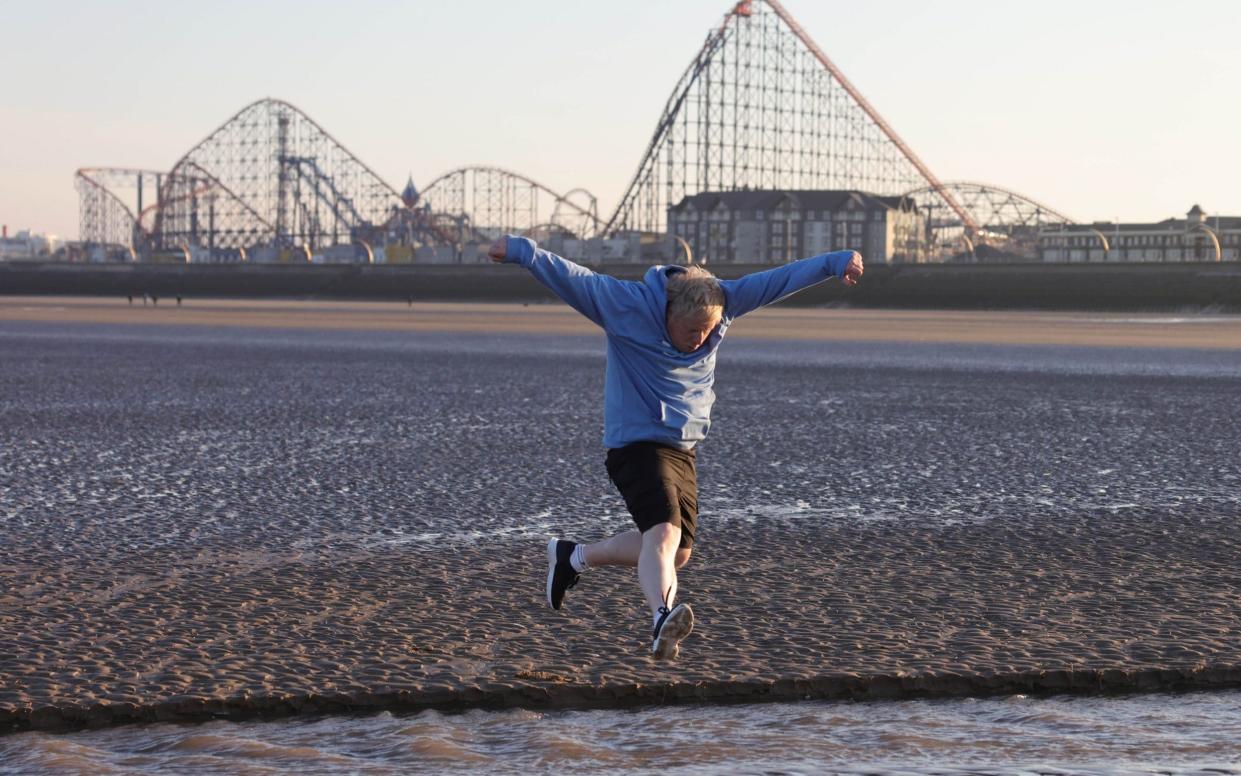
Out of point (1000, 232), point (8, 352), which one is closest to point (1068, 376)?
point (8, 352)

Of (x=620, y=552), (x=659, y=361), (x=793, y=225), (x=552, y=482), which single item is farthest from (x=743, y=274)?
(x=659, y=361)

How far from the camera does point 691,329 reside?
5.05m

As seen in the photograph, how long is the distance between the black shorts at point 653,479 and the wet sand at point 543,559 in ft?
1.59

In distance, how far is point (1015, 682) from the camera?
5.04 metres

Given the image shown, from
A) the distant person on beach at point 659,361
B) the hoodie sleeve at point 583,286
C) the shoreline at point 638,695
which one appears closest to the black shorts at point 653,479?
the distant person on beach at point 659,361

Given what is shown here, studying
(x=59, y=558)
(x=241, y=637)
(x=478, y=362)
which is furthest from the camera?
(x=478, y=362)

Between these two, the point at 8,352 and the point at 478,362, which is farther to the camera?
the point at 8,352

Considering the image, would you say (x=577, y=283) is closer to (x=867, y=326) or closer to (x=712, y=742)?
(x=712, y=742)

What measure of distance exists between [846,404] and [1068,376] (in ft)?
21.5

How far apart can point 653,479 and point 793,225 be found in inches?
4484

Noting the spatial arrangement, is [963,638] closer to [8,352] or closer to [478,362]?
[478,362]

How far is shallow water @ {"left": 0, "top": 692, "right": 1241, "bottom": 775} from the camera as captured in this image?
4145 millimetres

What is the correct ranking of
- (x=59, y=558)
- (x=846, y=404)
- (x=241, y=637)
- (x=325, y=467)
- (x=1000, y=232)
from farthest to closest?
(x=1000, y=232)
(x=846, y=404)
(x=325, y=467)
(x=59, y=558)
(x=241, y=637)

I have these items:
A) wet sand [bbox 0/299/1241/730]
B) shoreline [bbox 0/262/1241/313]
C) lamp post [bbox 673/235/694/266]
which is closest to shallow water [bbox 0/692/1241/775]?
wet sand [bbox 0/299/1241/730]
